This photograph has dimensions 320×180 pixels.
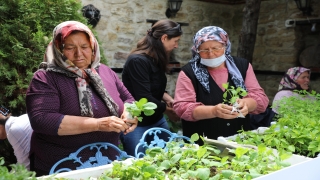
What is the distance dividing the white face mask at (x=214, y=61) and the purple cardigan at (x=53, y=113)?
88cm

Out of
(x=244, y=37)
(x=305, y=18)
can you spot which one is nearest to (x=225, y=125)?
(x=244, y=37)

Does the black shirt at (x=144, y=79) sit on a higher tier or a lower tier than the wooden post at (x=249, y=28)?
lower

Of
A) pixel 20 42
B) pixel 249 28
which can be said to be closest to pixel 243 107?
pixel 20 42

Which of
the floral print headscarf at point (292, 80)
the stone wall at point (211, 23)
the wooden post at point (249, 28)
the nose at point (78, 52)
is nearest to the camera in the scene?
the nose at point (78, 52)

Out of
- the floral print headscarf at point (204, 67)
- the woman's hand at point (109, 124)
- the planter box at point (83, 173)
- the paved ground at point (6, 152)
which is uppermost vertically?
the floral print headscarf at point (204, 67)

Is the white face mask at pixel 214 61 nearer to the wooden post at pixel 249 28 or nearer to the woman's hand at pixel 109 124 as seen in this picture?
the woman's hand at pixel 109 124

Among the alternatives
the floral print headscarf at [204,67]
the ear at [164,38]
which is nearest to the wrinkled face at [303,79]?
the floral print headscarf at [204,67]

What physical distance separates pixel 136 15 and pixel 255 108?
3222 mm

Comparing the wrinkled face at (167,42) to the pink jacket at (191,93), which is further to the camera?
the wrinkled face at (167,42)

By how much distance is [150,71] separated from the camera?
285 centimetres

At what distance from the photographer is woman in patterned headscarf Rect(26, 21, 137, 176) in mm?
1812

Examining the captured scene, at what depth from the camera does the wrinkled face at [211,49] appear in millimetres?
2525

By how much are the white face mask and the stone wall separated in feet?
8.75

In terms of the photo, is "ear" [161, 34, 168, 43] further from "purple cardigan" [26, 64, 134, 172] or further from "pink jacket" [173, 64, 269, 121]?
"purple cardigan" [26, 64, 134, 172]
